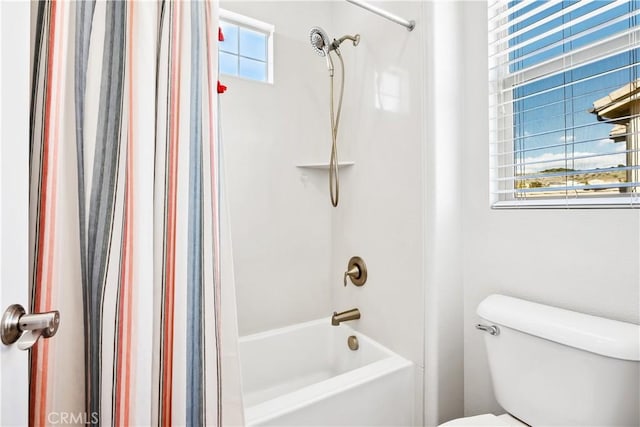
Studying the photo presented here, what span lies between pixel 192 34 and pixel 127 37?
0.16m

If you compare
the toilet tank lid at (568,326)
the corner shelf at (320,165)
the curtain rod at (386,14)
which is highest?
the curtain rod at (386,14)

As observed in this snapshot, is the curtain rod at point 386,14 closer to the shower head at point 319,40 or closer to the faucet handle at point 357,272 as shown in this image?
the shower head at point 319,40

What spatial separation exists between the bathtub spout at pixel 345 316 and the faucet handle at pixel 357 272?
0.47 feet

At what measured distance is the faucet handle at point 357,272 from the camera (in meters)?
Answer: 1.65

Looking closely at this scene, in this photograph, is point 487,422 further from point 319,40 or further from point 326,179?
point 319,40

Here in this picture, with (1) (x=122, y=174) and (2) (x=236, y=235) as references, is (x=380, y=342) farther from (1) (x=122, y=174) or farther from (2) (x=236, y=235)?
(1) (x=122, y=174)

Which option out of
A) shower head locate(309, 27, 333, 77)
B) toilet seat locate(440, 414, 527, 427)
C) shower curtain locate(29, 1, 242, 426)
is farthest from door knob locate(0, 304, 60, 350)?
shower head locate(309, 27, 333, 77)

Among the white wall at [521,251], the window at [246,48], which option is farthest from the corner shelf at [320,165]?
the white wall at [521,251]

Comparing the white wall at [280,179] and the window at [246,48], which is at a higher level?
the window at [246,48]

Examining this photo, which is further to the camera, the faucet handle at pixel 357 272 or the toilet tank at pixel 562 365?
the faucet handle at pixel 357 272

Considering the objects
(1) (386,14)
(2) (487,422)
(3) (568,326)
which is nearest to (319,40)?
(1) (386,14)

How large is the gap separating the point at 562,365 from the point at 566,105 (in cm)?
82

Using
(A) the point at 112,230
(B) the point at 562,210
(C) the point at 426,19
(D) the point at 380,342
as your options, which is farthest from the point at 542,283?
(A) the point at 112,230

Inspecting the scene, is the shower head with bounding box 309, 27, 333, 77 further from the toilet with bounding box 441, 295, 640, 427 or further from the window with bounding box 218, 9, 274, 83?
the toilet with bounding box 441, 295, 640, 427
